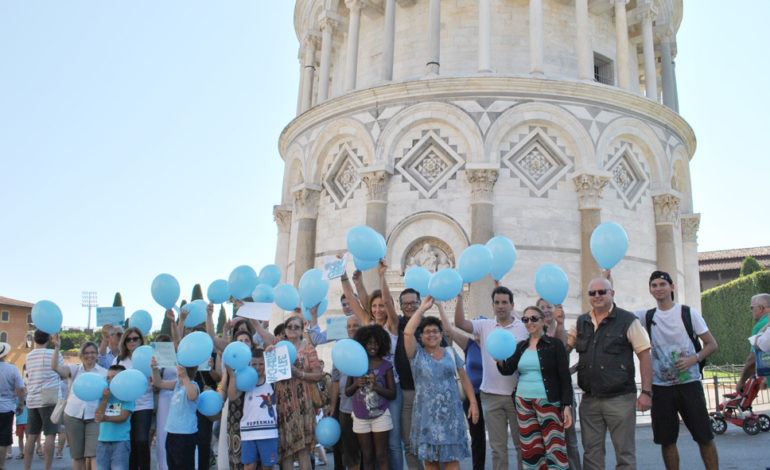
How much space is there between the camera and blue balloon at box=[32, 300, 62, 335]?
279 inches

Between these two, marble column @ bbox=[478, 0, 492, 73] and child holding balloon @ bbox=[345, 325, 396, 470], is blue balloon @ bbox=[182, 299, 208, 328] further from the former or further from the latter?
marble column @ bbox=[478, 0, 492, 73]

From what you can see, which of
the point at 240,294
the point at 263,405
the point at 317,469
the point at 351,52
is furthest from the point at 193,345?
the point at 351,52

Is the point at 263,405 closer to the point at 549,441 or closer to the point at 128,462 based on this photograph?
the point at 128,462

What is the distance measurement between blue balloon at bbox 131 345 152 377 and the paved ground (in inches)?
121

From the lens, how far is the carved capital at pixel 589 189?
14.1 meters

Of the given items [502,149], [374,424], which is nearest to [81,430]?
[374,424]

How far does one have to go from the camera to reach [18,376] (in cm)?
754

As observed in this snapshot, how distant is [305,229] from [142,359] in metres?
10.5

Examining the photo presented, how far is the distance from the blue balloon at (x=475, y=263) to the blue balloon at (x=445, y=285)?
0.55 meters

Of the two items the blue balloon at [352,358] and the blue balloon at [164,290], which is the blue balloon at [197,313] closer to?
the blue balloon at [164,290]

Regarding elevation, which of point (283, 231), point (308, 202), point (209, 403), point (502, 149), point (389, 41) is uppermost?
Answer: point (389, 41)

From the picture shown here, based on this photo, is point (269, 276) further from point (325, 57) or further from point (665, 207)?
point (665, 207)

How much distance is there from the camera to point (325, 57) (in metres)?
18.0

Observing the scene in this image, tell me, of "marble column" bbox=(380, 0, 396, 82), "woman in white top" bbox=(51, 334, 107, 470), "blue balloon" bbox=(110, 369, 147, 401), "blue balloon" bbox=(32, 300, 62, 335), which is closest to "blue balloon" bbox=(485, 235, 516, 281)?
"blue balloon" bbox=(110, 369, 147, 401)
